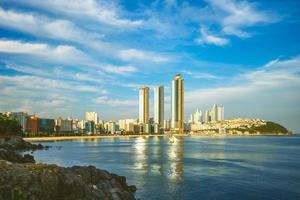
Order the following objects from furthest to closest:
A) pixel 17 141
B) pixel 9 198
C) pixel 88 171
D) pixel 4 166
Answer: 1. pixel 17 141
2. pixel 88 171
3. pixel 4 166
4. pixel 9 198

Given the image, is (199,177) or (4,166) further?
(199,177)

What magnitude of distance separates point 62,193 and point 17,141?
403ft

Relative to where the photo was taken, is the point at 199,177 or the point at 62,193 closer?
the point at 62,193

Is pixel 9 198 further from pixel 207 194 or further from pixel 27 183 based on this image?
pixel 207 194

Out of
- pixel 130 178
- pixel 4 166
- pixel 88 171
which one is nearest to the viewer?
pixel 4 166

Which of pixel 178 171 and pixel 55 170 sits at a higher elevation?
pixel 55 170

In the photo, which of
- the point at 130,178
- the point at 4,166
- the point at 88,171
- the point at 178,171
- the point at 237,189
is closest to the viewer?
the point at 4,166

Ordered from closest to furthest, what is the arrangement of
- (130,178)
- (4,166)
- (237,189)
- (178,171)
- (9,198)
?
(9,198)
(4,166)
(237,189)
(130,178)
(178,171)

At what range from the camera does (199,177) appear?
68625 mm

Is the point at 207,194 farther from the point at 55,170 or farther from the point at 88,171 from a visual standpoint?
the point at 55,170

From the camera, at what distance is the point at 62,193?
32.4 metres

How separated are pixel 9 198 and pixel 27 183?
191cm

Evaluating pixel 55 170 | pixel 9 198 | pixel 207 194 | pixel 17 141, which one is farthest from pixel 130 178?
pixel 17 141

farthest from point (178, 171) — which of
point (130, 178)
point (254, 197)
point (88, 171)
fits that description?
point (88, 171)
